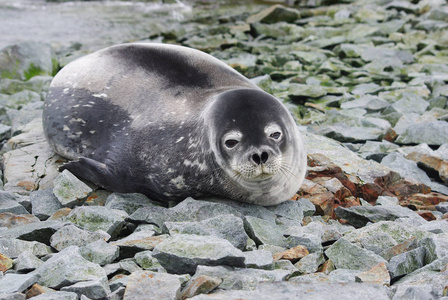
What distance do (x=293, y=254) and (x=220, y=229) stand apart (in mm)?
431

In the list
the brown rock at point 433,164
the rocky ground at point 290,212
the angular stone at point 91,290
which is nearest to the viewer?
the angular stone at point 91,290

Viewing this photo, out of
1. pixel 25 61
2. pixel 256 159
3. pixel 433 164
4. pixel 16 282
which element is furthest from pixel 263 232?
pixel 25 61

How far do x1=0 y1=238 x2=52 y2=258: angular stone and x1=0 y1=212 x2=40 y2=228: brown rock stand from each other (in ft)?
1.89

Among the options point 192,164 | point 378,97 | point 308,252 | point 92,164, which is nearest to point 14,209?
point 92,164

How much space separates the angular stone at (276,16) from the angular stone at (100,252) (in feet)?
38.3

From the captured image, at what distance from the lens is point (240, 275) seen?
2.68 m

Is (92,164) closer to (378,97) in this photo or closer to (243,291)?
(243,291)

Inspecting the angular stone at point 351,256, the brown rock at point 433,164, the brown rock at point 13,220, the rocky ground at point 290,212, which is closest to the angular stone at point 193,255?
the rocky ground at point 290,212

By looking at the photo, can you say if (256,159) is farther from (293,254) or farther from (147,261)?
(147,261)

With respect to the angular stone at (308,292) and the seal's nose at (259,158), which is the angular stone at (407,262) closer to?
the angular stone at (308,292)

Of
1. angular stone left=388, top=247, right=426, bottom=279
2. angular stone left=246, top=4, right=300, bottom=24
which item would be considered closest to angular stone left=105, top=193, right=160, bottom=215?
angular stone left=388, top=247, right=426, bottom=279

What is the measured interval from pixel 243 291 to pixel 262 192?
63.0 inches

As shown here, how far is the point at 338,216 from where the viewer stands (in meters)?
4.16

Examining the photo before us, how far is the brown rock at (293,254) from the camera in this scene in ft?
10.3
